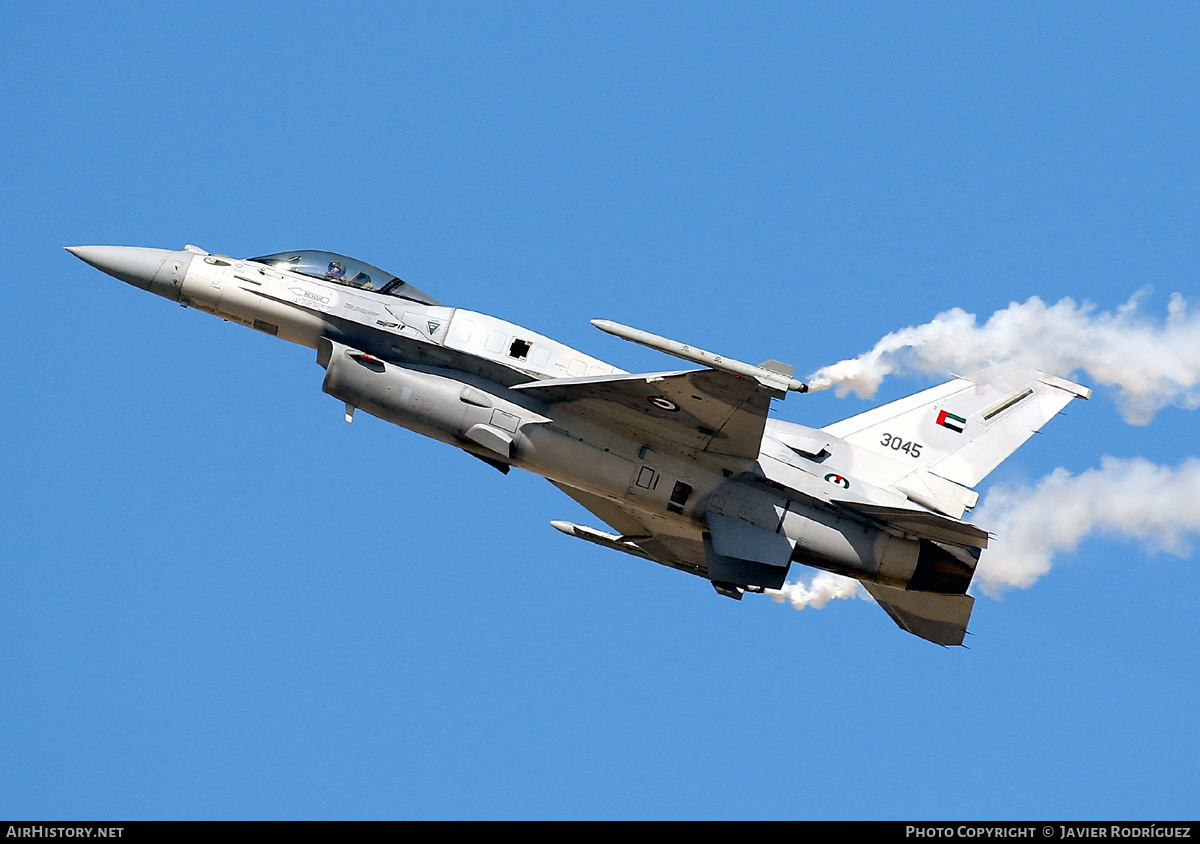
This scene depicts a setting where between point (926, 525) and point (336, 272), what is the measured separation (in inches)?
345

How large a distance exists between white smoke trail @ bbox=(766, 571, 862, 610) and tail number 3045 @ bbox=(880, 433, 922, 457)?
7.48ft

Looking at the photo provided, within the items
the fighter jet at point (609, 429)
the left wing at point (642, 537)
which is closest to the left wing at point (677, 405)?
the fighter jet at point (609, 429)

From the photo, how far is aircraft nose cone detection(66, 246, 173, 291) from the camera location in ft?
60.1

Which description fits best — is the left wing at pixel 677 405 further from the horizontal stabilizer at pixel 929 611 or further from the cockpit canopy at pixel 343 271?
the horizontal stabilizer at pixel 929 611

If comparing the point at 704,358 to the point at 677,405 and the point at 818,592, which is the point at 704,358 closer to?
the point at 677,405

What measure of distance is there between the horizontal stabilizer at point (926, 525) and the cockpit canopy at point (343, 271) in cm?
658

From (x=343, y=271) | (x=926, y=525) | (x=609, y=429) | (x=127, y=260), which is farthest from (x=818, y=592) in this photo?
(x=127, y=260)

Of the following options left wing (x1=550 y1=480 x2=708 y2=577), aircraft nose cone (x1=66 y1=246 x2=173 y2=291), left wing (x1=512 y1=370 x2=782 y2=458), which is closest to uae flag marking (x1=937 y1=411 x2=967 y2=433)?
left wing (x1=512 y1=370 x2=782 y2=458)

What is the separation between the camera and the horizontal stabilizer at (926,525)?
17469mm

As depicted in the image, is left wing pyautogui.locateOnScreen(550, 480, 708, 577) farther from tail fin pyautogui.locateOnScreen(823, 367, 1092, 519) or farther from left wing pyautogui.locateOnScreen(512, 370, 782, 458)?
tail fin pyautogui.locateOnScreen(823, 367, 1092, 519)

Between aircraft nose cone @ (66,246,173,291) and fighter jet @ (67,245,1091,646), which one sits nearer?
fighter jet @ (67,245,1091,646)

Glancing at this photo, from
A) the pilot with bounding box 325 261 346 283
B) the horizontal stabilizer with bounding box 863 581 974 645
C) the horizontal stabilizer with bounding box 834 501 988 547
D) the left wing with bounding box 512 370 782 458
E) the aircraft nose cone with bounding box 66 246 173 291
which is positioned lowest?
the horizontal stabilizer with bounding box 863 581 974 645

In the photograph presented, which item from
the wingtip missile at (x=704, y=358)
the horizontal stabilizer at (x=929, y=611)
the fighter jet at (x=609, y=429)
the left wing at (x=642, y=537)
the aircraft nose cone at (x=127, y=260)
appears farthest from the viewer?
the left wing at (x=642, y=537)

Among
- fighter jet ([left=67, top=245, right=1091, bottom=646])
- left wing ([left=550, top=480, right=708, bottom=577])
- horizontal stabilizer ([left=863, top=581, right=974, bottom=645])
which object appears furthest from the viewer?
left wing ([left=550, top=480, right=708, bottom=577])
